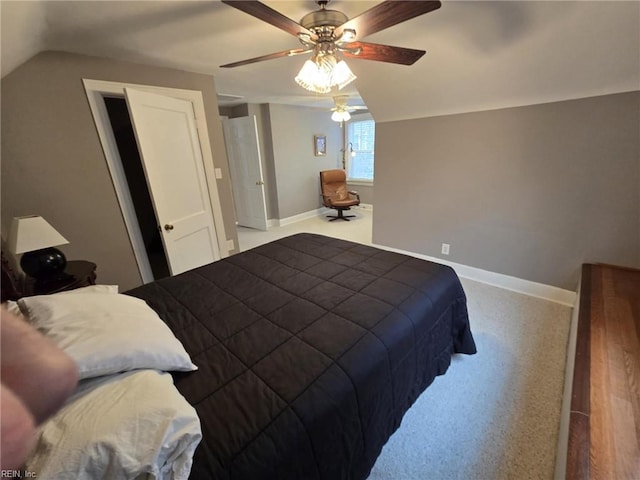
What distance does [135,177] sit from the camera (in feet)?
11.2

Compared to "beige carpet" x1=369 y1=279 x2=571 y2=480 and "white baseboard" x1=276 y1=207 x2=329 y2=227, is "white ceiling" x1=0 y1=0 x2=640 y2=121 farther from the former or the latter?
"white baseboard" x1=276 y1=207 x2=329 y2=227

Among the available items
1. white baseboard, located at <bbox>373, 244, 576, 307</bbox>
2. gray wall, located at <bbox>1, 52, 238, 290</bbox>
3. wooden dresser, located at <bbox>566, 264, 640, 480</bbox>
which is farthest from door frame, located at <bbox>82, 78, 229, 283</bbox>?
wooden dresser, located at <bbox>566, 264, 640, 480</bbox>

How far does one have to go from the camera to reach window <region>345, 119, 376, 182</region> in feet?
18.6

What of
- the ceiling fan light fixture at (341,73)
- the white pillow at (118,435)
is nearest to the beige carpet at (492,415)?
the white pillow at (118,435)

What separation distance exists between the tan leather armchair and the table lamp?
13.2 feet

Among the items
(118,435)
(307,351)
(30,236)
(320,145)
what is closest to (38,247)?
(30,236)

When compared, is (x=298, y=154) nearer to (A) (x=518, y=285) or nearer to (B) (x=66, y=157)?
(B) (x=66, y=157)

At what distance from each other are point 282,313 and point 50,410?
105cm

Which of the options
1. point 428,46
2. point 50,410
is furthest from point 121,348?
point 428,46

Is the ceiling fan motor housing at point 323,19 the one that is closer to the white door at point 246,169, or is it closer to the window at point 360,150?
the white door at point 246,169

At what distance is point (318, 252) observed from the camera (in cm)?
209

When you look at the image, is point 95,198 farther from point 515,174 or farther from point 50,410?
point 515,174

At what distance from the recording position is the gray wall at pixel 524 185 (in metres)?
2.04

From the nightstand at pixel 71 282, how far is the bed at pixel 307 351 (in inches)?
20.7
